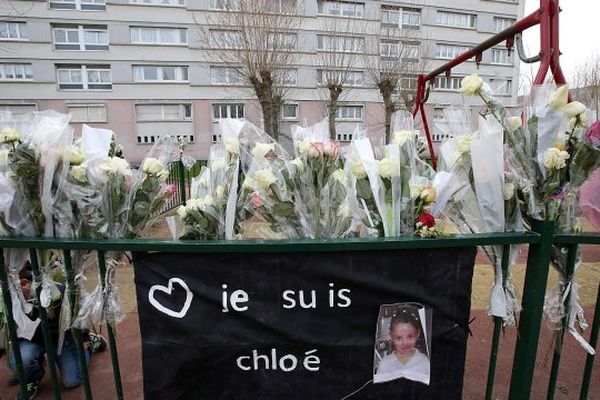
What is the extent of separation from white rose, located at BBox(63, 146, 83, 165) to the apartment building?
19777 millimetres

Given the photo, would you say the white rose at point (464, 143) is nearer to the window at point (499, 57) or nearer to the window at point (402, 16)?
the window at point (402, 16)

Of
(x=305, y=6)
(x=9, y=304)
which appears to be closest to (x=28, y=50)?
(x=305, y=6)

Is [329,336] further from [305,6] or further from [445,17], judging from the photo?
[445,17]

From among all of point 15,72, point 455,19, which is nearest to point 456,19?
point 455,19

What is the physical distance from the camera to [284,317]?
160 centimetres

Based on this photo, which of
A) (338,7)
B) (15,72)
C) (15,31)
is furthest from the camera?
(338,7)

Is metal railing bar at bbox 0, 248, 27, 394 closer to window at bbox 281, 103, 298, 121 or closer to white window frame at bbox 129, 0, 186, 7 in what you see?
window at bbox 281, 103, 298, 121

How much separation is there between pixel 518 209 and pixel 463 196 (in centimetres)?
23

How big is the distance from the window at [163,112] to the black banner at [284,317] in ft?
77.4

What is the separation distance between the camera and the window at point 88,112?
73.4 ft

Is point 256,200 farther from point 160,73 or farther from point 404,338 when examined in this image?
point 160,73

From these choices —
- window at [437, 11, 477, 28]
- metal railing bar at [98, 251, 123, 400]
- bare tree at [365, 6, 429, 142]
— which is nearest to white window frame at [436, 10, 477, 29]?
window at [437, 11, 477, 28]

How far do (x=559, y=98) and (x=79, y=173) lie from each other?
2.02 m

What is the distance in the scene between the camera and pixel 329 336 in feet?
5.36
